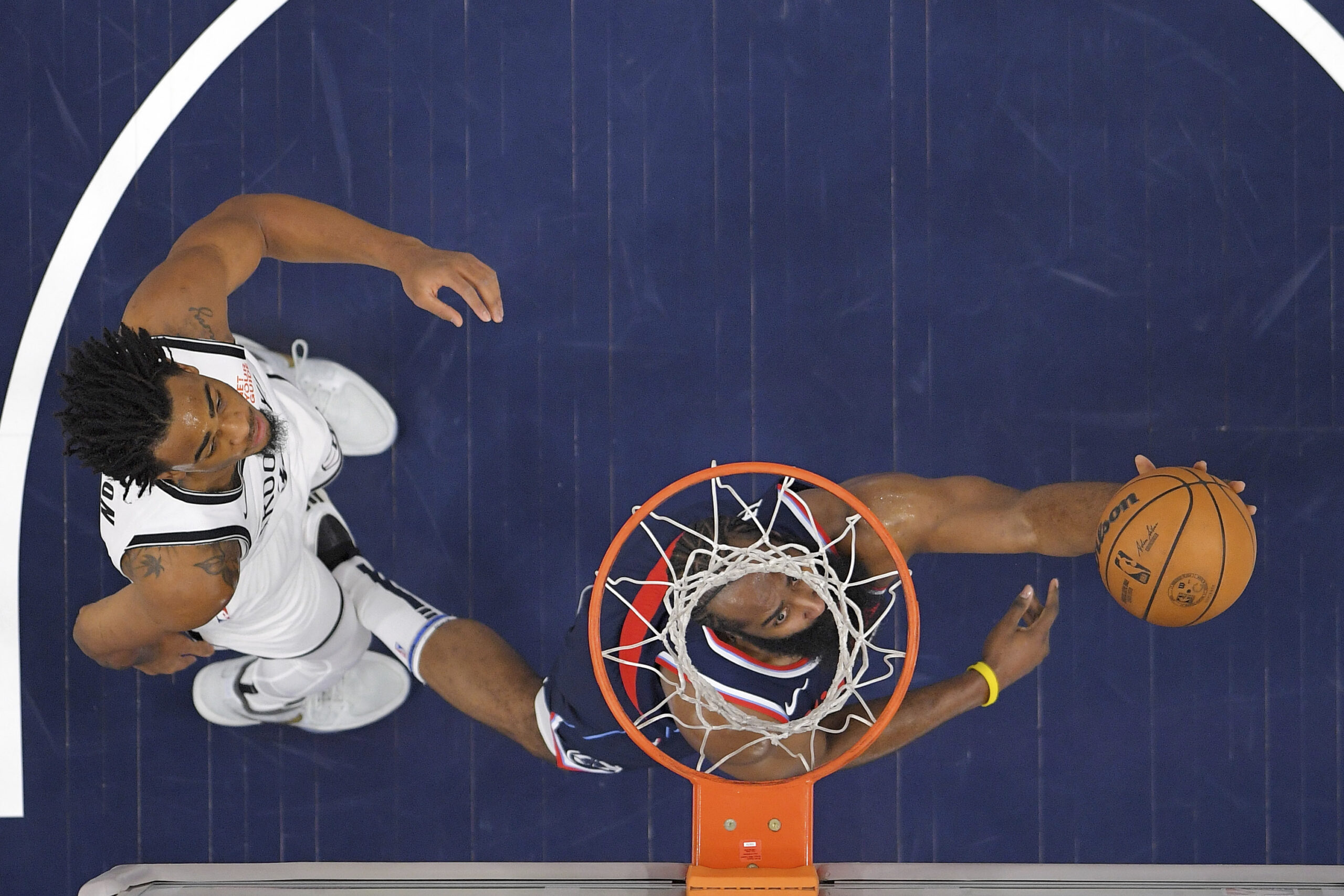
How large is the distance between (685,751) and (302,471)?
57.0 inches

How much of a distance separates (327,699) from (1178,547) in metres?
2.83

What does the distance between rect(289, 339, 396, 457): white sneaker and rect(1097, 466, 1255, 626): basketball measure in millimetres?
2447

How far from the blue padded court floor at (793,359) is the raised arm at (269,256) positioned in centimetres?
53

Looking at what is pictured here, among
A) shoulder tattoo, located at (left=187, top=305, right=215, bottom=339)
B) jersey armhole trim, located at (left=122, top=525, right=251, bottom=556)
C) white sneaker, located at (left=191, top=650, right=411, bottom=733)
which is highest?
shoulder tattoo, located at (left=187, top=305, right=215, bottom=339)

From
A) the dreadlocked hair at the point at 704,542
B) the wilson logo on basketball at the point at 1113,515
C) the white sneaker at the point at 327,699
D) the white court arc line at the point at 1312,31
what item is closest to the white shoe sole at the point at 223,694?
the white sneaker at the point at 327,699

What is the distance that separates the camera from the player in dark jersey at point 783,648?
2682mm

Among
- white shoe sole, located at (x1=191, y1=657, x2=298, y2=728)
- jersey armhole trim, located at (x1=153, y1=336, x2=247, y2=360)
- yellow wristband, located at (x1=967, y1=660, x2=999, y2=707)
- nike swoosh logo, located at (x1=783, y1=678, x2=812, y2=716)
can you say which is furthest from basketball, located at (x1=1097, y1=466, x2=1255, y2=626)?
white shoe sole, located at (x1=191, y1=657, x2=298, y2=728)

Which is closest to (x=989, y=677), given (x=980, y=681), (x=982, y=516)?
(x=980, y=681)

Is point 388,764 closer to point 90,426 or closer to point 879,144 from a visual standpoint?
point 90,426

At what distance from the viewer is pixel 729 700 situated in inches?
106

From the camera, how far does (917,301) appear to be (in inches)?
140

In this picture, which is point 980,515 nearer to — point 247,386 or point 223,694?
point 247,386

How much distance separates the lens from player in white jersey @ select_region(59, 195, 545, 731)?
96.2 inches

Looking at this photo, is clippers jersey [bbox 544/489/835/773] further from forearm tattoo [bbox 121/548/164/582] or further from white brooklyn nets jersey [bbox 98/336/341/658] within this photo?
forearm tattoo [bbox 121/548/164/582]
